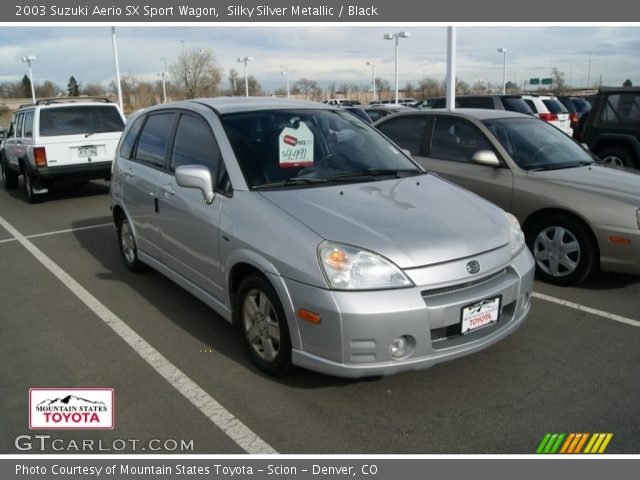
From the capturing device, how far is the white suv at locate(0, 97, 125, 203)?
35.0 ft

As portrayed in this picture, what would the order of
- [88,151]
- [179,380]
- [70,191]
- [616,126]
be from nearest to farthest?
[179,380] → [616,126] → [88,151] → [70,191]

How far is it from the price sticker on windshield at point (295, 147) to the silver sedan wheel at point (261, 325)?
1018mm

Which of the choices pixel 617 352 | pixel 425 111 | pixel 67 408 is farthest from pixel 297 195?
pixel 425 111

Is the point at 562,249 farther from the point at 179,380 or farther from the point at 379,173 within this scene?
the point at 179,380

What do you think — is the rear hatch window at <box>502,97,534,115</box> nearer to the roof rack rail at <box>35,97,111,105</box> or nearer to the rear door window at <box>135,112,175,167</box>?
the roof rack rail at <box>35,97,111,105</box>

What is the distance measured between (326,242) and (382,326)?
0.57 meters

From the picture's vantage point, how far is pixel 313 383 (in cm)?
363

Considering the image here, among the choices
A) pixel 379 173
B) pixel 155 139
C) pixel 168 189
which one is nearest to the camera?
pixel 379 173

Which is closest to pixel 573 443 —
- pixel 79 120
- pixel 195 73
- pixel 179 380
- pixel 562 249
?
pixel 179 380

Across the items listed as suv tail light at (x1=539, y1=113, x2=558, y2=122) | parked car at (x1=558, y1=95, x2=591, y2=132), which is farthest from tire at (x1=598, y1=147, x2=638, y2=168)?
parked car at (x1=558, y1=95, x2=591, y2=132)

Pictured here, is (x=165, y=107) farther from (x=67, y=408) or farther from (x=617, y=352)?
(x=617, y=352)

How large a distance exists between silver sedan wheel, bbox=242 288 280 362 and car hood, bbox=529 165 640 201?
3347mm

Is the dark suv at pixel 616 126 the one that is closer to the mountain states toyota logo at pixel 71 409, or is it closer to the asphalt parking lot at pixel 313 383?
the asphalt parking lot at pixel 313 383

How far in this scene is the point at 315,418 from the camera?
3252 millimetres
